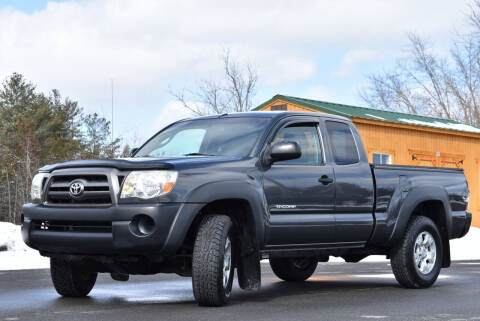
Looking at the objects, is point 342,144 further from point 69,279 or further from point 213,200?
point 69,279

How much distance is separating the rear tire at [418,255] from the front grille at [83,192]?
394 centimetres

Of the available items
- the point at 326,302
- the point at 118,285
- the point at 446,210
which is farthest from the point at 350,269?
the point at 326,302

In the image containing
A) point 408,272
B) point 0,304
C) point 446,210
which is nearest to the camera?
point 0,304

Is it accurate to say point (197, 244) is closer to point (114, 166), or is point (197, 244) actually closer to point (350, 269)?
point (114, 166)

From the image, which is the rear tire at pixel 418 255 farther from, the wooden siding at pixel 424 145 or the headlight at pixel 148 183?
the wooden siding at pixel 424 145

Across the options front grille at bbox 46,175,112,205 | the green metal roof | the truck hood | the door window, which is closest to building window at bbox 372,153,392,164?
the green metal roof

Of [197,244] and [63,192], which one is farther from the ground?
[63,192]

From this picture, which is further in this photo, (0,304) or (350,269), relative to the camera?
(350,269)

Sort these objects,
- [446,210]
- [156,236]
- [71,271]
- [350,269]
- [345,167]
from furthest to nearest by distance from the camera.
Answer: [350,269] < [446,210] < [345,167] < [71,271] < [156,236]

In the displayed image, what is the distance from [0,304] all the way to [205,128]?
2.71 metres

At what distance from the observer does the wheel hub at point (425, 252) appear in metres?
9.69

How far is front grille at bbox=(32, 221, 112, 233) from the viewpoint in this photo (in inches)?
277

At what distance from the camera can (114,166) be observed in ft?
23.3

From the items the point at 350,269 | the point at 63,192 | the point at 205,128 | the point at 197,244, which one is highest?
the point at 205,128
